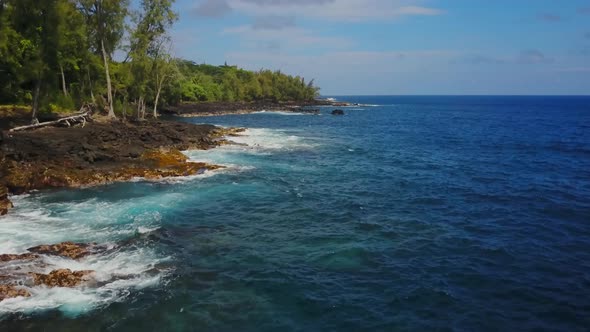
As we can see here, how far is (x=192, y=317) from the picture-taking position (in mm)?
12984

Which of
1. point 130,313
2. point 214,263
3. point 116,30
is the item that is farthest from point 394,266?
point 116,30

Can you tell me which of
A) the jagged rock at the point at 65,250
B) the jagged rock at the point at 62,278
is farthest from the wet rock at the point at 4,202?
the jagged rock at the point at 62,278

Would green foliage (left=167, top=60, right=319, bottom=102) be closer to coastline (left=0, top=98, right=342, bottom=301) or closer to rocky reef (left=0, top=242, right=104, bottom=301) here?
coastline (left=0, top=98, right=342, bottom=301)

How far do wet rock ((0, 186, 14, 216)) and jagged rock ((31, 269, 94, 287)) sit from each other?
31.0ft

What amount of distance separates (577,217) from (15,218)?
31202 mm

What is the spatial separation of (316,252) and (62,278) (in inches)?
393

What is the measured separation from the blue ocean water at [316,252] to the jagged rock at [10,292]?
0.92ft

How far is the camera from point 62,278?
14531mm

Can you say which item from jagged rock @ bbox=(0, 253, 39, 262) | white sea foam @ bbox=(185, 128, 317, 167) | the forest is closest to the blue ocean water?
jagged rock @ bbox=(0, 253, 39, 262)

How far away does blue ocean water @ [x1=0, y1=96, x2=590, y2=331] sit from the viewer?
13195 mm

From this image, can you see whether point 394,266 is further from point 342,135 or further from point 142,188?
point 342,135

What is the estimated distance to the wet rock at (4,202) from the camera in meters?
21.8

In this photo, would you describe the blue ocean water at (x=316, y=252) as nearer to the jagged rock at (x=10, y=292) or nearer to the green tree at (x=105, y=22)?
the jagged rock at (x=10, y=292)

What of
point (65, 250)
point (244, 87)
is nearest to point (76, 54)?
point (65, 250)
